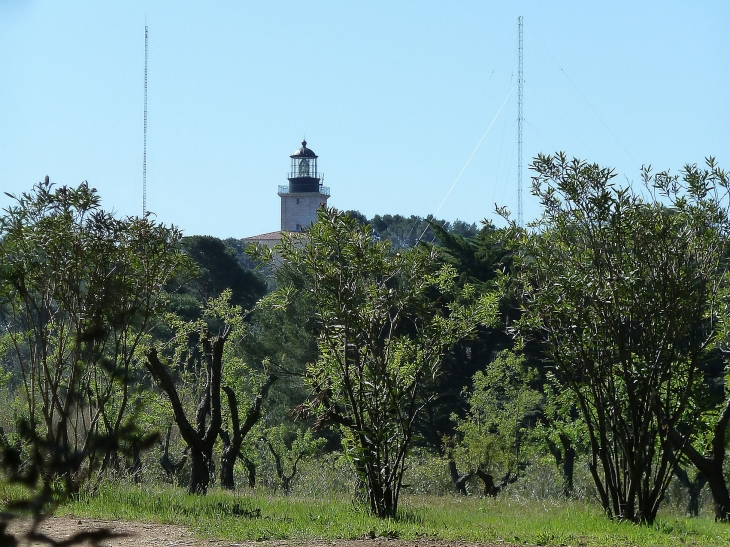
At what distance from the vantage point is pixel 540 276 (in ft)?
32.8

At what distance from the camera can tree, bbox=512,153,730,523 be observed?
9258 millimetres

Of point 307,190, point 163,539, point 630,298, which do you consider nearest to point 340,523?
point 163,539

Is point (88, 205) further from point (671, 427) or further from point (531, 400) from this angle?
point (531, 400)

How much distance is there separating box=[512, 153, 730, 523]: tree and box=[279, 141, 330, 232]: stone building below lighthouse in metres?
64.6

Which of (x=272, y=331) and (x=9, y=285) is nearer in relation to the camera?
(x=9, y=285)

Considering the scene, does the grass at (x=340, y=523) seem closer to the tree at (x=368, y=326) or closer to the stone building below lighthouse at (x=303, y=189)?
the tree at (x=368, y=326)

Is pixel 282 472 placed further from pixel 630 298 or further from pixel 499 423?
pixel 630 298

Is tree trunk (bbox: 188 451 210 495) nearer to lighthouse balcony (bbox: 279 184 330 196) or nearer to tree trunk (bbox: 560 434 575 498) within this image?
tree trunk (bbox: 560 434 575 498)

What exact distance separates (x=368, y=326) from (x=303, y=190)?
217ft

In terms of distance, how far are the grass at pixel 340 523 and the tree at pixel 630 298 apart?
0.80 m

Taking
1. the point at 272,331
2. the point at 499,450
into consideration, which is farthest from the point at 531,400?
the point at 272,331

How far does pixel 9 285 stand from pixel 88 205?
1.26 metres

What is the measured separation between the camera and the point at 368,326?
965cm

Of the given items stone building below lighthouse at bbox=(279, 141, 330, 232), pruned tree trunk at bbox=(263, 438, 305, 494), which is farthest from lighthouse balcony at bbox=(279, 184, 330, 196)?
pruned tree trunk at bbox=(263, 438, 305, 494)
